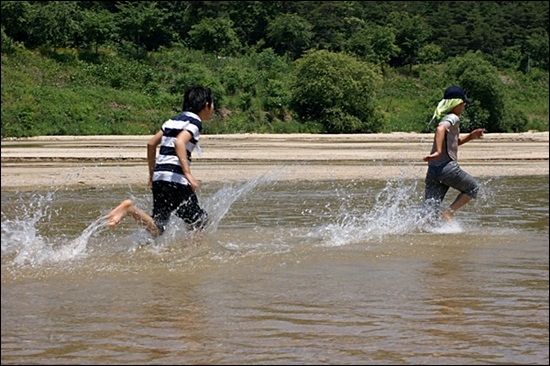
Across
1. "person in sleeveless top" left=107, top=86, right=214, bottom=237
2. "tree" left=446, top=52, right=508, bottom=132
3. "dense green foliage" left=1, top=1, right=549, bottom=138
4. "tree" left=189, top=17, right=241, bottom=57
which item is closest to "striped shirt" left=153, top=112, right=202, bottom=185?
"person in sleeveless top" left=107, top=86, right=214, bottom=237

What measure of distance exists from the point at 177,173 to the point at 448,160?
327 centimetres

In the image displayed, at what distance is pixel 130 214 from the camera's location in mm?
7562

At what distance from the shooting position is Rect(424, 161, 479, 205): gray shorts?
30.8 feet

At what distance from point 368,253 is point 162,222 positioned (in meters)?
1.92

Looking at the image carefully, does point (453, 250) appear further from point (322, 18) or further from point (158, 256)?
point (322, 18)

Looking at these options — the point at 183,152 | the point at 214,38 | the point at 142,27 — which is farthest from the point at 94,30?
the point at 183,152

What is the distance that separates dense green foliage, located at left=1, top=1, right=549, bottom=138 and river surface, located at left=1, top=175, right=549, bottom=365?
25.2 m

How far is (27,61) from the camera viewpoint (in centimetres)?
4425

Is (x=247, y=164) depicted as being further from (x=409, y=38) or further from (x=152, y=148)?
(x=409, y=38)

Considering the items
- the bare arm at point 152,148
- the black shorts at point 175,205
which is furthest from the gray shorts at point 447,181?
the bare arm at point 152,148

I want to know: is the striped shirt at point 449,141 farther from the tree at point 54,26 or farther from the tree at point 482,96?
the tree at point 54,26

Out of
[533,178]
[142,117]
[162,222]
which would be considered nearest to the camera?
[162,222]

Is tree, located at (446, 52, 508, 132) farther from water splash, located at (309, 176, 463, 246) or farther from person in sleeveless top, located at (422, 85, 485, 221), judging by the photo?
person in sleeveless top, located at (422, 85, 485, 221)

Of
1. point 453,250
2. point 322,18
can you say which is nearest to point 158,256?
point 453,250
